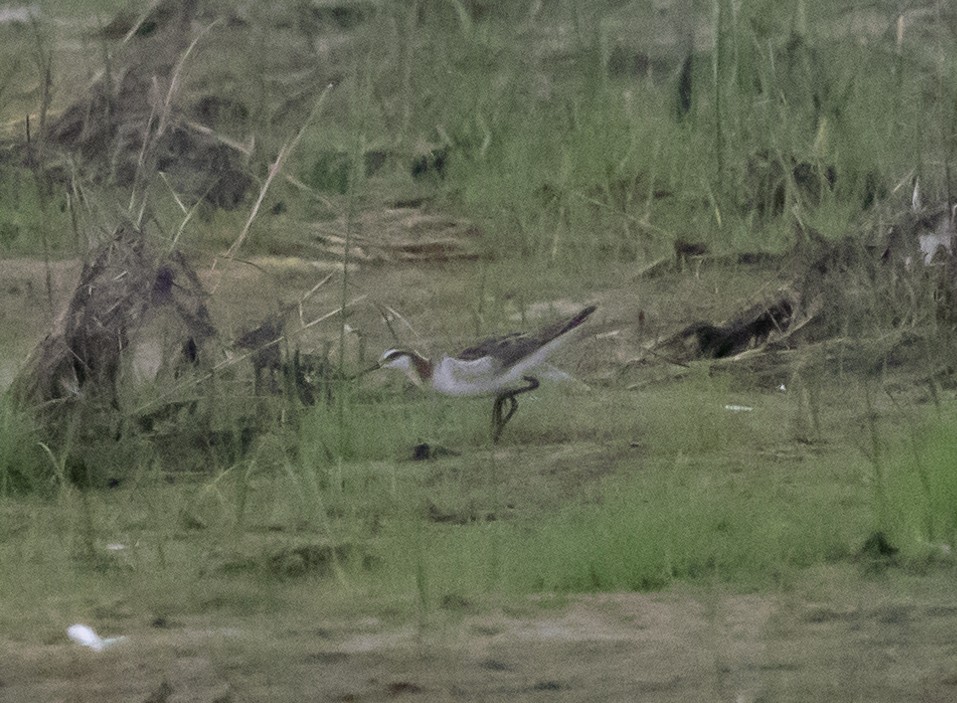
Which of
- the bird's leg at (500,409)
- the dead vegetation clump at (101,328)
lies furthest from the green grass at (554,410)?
the dead vegetation clump at (101,328)

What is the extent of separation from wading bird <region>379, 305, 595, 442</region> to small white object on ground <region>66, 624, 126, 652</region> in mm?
1451

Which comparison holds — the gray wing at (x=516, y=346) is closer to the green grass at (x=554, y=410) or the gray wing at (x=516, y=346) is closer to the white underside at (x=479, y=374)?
the white underside at (x=479, y=374)

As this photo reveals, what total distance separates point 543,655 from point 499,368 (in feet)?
4.76

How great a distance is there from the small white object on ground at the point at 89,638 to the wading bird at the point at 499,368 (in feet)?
4.76

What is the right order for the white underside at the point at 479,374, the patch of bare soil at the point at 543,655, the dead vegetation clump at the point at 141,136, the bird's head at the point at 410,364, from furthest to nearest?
the dead vegetation clump at the point at 141,136 < the bird's head at the point at 410,364 < the white underside at the point at 479,374 < the patch of bare soil at the point at 543,655

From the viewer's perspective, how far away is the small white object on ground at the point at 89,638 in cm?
416

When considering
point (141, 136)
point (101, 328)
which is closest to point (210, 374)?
point (101, 328)

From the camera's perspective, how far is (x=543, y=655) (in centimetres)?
406

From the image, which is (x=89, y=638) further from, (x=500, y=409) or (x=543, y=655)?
(x=500, y=409)

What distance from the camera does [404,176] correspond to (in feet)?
24.3

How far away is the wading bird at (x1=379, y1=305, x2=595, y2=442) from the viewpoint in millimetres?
5402

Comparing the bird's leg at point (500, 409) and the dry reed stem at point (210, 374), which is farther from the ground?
the dry reed stem at point (210, 374)

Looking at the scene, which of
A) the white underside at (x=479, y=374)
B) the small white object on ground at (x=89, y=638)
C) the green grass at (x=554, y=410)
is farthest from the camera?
the white underside at (x=479, y=374)

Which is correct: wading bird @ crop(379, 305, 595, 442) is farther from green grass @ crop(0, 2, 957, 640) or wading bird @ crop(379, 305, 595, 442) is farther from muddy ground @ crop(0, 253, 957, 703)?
muddy ground @ crop(0, 253, 957, 703)
